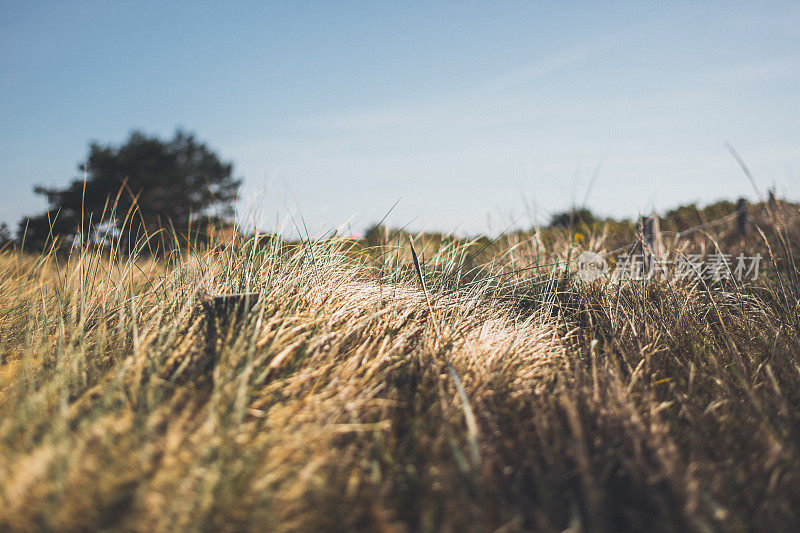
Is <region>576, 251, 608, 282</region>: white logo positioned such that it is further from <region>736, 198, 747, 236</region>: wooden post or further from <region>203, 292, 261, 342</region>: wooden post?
<region>736, 198, 747, 236</region>: wooden post

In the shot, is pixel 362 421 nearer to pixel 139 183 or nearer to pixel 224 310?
pixel 224 310

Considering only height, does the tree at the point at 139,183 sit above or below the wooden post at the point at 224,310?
above

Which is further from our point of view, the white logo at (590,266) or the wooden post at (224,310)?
the white logo at (590,266)

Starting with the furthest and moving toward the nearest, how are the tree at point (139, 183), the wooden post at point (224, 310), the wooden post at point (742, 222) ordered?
the tree at point (139, 183) → the wooden post at point (742, 222) → the wooden post at point (224, 310)

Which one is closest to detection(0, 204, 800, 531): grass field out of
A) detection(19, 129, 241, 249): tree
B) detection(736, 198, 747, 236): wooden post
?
detection(736, 198, 747, 236): wooden post

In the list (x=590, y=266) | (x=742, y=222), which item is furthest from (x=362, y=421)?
(x=742, y=222)

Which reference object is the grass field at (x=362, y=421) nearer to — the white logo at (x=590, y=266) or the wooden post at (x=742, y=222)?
the white logo at (x=590, y=266)

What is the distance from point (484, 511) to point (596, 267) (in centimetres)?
291

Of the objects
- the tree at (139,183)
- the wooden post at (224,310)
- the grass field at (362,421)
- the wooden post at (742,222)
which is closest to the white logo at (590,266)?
the grass field at (362,421)

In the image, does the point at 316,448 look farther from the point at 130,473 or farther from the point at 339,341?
the point at 339,341

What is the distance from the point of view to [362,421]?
155cm

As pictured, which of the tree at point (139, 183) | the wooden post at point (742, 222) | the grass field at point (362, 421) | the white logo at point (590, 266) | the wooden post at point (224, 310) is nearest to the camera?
the grass field at point (362, 421)

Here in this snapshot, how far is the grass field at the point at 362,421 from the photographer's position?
3.62 feet

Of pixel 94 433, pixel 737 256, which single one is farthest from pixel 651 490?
pixel 737 256
